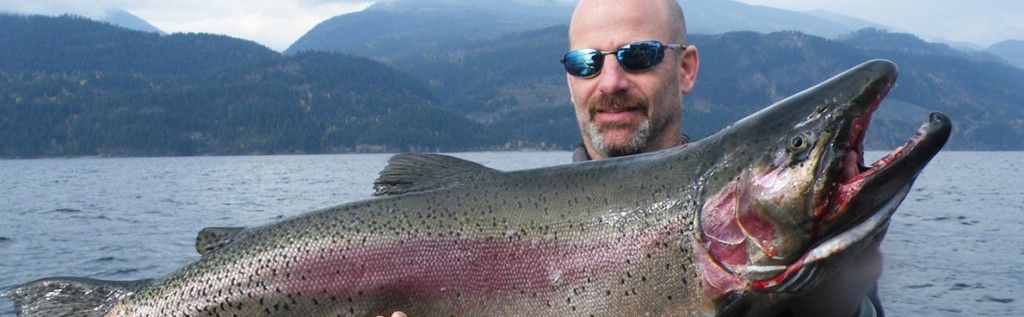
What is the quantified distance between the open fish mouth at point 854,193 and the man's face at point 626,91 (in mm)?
2336

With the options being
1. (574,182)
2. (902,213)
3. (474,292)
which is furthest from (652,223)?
(902,213)

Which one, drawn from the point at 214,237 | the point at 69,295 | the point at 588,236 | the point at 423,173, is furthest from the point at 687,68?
the point at 69,295

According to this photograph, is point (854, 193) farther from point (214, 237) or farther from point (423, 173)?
point (214, 237)

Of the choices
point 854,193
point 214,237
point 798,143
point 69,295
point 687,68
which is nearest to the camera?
point 854,193

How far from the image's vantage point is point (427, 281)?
3.66 metres

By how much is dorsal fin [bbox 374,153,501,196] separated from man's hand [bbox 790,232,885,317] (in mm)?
1397

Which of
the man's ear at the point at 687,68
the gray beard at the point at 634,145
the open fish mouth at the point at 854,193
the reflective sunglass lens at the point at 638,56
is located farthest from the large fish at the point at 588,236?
the man's ear at the point at 687,68

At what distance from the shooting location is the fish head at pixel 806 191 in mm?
2812

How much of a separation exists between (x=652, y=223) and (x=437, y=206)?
3.11ft

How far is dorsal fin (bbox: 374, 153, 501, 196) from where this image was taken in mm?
3961

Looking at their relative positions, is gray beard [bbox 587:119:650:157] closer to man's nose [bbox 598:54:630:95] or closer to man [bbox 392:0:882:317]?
man [bbox 392:0:882:317]

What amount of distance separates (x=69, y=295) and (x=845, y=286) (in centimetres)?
335

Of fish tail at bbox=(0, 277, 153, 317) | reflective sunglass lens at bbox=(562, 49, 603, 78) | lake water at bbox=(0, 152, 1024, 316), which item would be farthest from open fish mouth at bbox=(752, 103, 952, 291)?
fish tail at bbox=(0, 277, 153, 317)

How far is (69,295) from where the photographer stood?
14.4 feet
